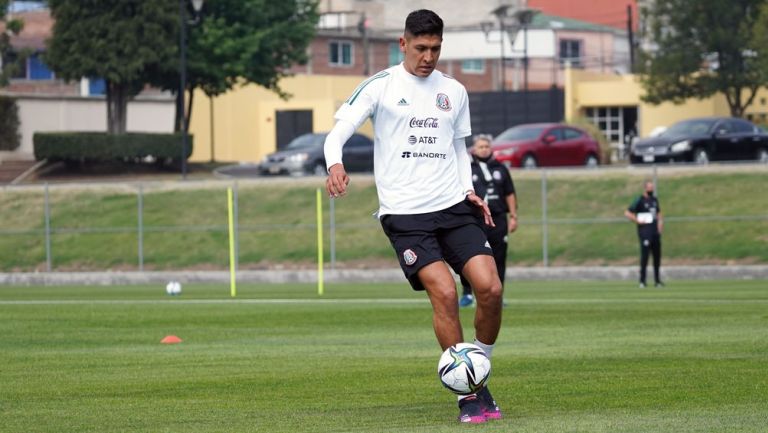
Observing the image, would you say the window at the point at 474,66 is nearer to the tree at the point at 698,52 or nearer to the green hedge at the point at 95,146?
the tree at the point at 698,52

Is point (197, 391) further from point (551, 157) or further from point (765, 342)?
point (551, 157)

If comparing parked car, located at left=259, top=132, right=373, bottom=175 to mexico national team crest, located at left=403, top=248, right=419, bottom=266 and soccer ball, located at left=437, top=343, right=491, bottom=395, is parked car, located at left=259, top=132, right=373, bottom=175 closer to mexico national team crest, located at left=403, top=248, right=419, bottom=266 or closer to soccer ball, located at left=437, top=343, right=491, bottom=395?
mexico national team crest, located at left=403, top=248, right=419, bottom=266

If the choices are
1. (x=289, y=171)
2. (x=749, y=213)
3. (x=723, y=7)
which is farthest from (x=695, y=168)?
(x=723, y=7)

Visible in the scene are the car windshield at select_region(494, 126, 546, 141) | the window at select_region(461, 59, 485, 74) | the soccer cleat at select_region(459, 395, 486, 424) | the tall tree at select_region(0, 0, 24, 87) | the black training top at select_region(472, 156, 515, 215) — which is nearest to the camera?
the soccer cleat at select_region(459, 395, 486, 424)

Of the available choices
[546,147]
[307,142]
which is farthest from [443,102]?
[307,142]

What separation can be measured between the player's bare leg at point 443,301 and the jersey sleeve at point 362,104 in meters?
0.94

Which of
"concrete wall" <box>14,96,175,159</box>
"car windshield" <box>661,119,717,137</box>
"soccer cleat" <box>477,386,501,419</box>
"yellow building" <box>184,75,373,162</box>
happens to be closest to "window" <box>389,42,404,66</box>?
"yellow building" <box>184,75,373,162</box>

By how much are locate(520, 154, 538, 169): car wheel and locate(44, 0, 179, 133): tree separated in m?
14.0

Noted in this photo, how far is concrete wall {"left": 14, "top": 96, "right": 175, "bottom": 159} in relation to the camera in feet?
210

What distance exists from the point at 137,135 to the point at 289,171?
6.47 meters

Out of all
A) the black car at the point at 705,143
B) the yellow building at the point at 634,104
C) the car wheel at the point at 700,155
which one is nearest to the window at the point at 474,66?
the yellow building at the point at 634,104

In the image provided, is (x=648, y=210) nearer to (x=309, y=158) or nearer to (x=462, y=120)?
(x=462, y=120)

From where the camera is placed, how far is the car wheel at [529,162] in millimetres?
49688

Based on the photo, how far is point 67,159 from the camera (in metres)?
56.6
